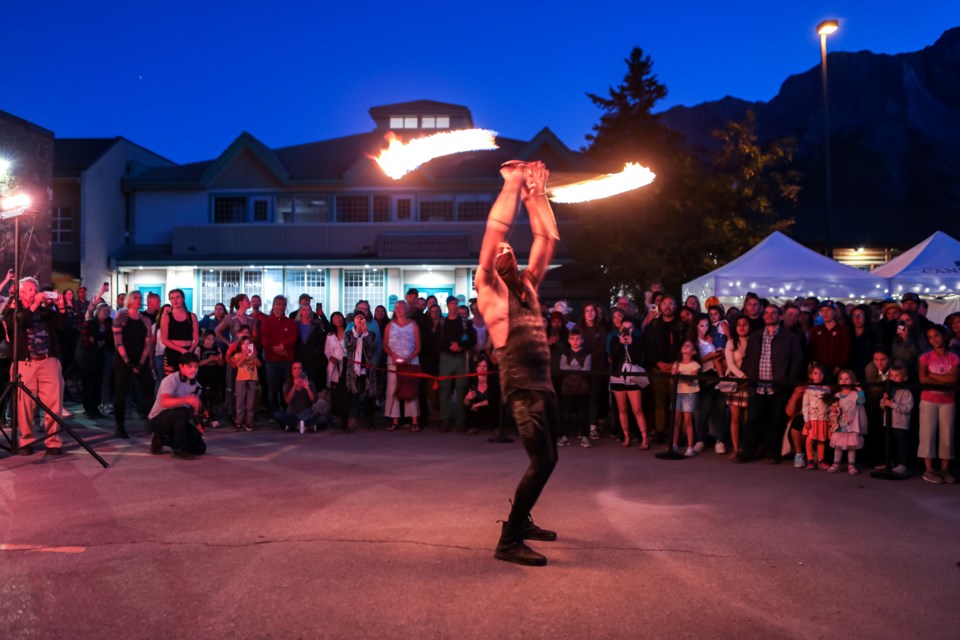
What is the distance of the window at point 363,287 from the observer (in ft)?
95.4

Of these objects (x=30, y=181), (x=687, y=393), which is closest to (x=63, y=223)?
(x=30, y=181)

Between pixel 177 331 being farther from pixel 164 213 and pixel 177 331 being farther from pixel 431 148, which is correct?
pixel 164 213

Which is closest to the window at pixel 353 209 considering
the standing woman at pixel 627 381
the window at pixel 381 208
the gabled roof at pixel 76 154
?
the window at pixel 381 208

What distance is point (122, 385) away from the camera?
10984 millimetres

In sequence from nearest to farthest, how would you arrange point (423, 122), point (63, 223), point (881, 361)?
point (881, 361), point (63, 223), point (423, 122)

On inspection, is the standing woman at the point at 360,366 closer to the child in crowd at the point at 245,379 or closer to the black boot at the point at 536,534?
the child in crowd at the point at 245,379

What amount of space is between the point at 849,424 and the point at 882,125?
256 feet

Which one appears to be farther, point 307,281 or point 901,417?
point 307,281

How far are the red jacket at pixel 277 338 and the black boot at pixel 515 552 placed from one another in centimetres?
816

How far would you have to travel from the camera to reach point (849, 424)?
915 cm

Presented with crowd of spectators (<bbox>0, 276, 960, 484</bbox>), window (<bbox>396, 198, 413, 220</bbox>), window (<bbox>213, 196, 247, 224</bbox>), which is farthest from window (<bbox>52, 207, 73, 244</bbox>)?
crowd of spectators (<bbox>0, 276, 960, 484</bbox>)

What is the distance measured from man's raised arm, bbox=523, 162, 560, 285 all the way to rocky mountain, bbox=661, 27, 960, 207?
56089mm

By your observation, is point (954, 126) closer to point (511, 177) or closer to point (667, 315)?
point (667, 315)

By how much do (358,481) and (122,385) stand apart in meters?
4.87
